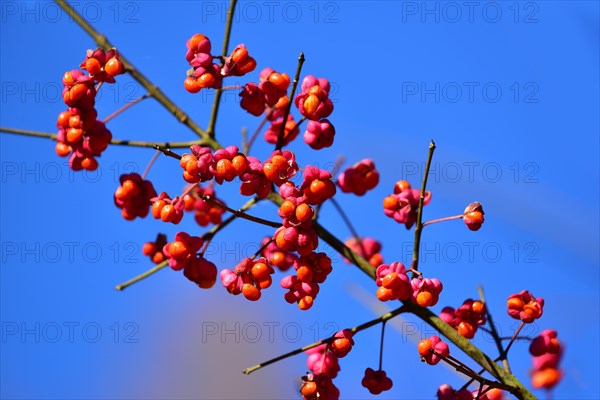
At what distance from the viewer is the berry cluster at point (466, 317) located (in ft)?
9.32

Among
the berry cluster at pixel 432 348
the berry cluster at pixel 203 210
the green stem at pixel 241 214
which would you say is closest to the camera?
the green stem at pixel 241 214

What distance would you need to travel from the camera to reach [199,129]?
302 centimetres

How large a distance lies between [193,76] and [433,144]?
3.24 feet

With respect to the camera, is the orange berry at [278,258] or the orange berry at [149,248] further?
the orange berry at [149,248]

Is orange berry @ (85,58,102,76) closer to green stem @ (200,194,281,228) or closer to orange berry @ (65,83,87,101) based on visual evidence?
orange berry @ (65,83,87,101)

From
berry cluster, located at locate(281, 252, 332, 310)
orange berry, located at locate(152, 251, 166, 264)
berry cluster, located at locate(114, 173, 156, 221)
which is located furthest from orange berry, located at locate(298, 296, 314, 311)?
orange berry, located at locate(152, 251, 166, 264)

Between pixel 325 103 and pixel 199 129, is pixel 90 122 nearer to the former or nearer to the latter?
pixel 199 129

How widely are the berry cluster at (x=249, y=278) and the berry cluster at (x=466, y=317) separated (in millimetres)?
676

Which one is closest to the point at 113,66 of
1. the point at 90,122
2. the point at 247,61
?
the point at 90,122

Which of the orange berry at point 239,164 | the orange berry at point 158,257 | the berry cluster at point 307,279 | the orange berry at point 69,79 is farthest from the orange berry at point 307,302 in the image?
the orange berry at point 69,79

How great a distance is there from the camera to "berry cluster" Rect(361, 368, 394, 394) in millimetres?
2869

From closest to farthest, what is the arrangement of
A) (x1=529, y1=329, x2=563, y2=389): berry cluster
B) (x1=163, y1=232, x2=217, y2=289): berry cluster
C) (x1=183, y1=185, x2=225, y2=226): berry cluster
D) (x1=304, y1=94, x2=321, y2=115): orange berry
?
1. (x1=163, y1=232, x2=217, y2=289): berry cluster
2. (x1=304, y1=94, x2=321, y2=115): orange berry
3. (x1=183, y1=185, x2=225, y2=226): berry cluster
4. (x1=529, y1=329, x2=563, y2=389): berry cluster

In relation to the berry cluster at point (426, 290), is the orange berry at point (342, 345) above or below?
below

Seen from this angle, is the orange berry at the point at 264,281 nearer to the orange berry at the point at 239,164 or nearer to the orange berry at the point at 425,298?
the orange berry at the point at 239,164
